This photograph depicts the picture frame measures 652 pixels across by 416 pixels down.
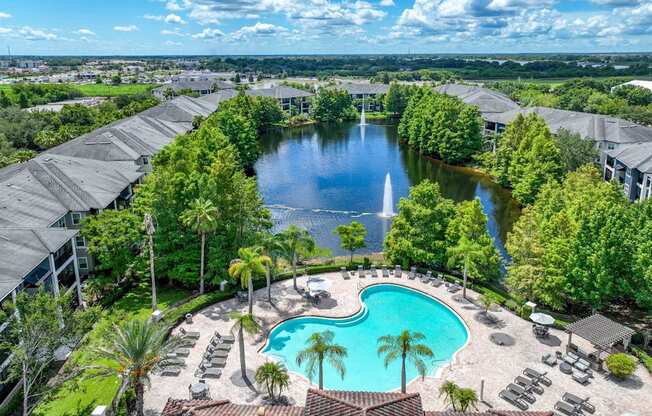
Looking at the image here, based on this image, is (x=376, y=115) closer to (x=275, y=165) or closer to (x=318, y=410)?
(x=275, y=165)

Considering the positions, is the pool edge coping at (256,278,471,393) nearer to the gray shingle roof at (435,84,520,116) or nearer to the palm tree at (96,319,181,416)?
the palm tree at (96,319,181,416)

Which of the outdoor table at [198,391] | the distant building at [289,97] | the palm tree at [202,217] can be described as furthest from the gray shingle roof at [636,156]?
the distant building at [289,97]

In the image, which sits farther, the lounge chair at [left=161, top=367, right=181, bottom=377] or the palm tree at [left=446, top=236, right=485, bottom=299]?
the palm tree at [left=446, top=236, right=485, bottom=299]

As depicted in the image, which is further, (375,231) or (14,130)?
(14,130)

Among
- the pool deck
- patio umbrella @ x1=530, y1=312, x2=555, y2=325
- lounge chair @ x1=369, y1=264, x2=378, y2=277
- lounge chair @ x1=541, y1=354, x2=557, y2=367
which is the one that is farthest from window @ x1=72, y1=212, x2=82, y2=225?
lounge chair @ x1=541, y1=354, x2=557, y2=367

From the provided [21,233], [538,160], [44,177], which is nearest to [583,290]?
[538,160]

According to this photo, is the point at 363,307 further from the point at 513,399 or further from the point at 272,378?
the point at 513,399

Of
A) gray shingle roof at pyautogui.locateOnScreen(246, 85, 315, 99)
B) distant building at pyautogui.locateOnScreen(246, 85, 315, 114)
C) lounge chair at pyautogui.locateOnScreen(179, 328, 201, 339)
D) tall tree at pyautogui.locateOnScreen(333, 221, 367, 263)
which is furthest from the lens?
distant building at pyautogui.locateOnScreen(246, 85, 315, 114)
